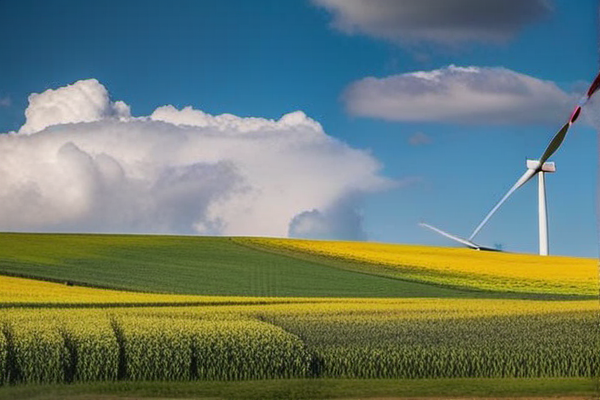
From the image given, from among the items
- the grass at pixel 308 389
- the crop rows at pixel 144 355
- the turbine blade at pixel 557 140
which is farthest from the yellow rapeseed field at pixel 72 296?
the turbine blade at pixel 557 140

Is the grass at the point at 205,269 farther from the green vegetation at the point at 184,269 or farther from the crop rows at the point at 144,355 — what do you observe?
the crop rows at the point at 144,355

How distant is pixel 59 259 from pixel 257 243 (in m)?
21.5

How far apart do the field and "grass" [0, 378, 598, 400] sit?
0.06 metres

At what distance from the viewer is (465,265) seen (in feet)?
258

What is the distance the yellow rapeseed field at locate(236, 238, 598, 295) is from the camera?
69812 millimetres

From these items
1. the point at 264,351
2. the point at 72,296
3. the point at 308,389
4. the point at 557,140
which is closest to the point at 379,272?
the point at 72,296

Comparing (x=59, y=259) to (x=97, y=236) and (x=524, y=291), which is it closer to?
(x=97, y=236)

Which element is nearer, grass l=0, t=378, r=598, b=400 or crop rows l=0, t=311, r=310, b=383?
grass l=0, t=378, r=598, b=400

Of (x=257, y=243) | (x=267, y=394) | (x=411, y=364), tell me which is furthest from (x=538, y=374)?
(x=257, y=243)

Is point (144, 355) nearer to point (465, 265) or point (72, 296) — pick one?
point (72, 296)

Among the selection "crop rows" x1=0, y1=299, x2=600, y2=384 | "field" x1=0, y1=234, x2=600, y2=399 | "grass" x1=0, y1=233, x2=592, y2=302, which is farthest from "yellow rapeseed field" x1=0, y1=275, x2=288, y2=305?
"crop rows" x1=0, y1=299, x2=600, y2=384

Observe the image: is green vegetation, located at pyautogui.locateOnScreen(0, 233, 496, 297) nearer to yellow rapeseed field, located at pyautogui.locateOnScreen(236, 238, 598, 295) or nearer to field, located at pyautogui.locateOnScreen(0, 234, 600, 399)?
field, located at pyautogui.locateOnScreen(0, 234, 600, 399)

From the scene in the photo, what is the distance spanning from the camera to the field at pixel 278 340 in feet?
98.5

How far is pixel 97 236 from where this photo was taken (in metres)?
87.1
